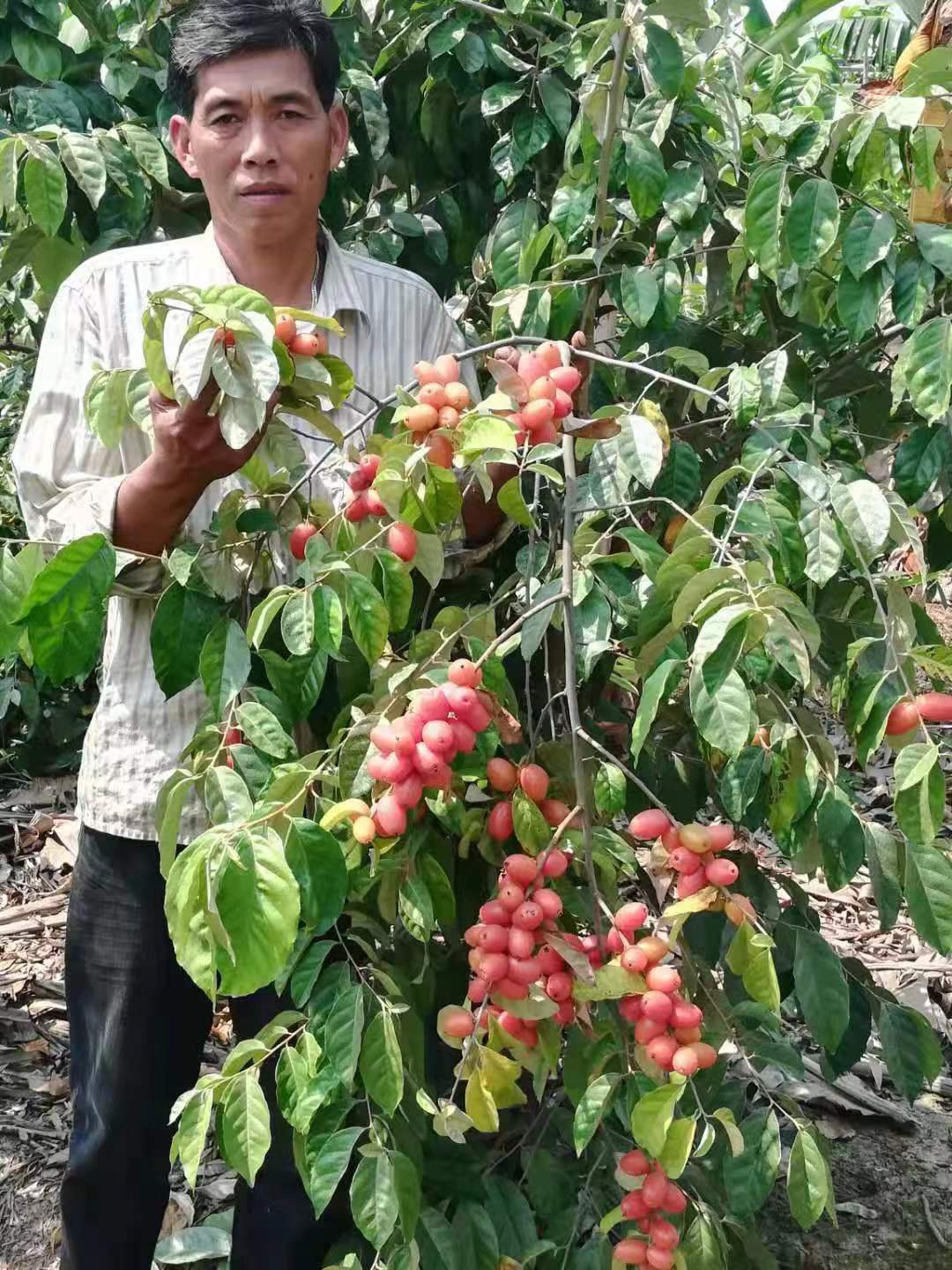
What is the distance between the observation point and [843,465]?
51.8 inches

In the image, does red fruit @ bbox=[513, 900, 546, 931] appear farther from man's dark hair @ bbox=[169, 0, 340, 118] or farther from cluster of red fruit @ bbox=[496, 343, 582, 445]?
man's dark hair @ bbox=[169, 0, 340, 118]

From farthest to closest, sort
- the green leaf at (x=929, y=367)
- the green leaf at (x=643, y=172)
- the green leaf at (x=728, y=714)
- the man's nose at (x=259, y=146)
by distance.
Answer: the man's nose at (x=259, y=146) → the green leaf at (x=643, y=172) → the green leaf at (x=929, y=367) → the green leaf at (x=728, y=714)

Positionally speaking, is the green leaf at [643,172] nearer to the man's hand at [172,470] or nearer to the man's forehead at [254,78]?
the man's forehead at [254,78]

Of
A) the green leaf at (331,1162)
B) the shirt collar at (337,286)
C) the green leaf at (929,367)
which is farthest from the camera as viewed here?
the shirt collar at (337,286)

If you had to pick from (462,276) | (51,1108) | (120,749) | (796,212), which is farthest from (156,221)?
(51,1108)

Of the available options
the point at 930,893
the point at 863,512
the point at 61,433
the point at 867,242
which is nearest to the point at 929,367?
the point at 867,242

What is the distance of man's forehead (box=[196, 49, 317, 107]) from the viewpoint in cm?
146

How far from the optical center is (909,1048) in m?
1.38

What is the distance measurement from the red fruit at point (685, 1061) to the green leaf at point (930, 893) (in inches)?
9.0

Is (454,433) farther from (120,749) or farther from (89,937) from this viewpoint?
(89,937)

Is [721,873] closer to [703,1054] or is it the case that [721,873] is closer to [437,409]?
[703,1054]

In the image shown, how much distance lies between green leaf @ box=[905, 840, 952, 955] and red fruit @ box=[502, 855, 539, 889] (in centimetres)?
33

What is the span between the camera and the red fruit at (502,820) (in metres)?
1.06

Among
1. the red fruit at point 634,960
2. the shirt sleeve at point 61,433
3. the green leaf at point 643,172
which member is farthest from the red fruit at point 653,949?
the green leaf at point 643,172
